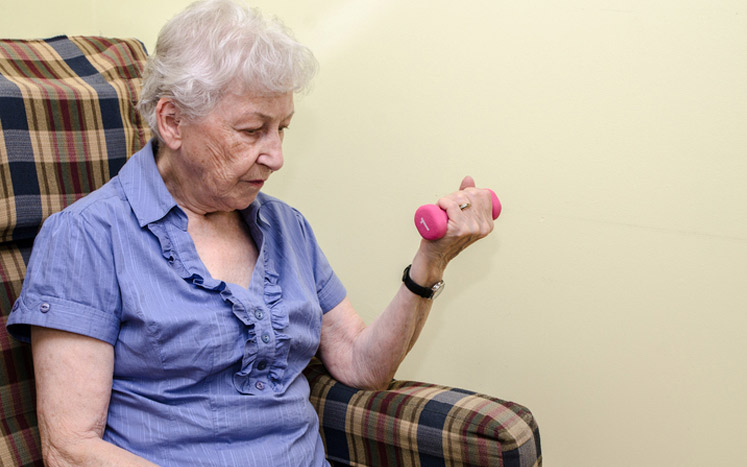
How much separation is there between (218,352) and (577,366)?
0.92 metres

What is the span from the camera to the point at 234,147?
3.79 ft

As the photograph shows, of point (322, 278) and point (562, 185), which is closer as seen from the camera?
point (322, 278)

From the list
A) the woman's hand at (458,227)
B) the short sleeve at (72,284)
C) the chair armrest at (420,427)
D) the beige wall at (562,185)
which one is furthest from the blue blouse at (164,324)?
the beige wall at (562,185)

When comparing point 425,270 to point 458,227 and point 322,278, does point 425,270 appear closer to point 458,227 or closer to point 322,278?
point 458,227

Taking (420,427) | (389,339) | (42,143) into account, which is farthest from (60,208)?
(420,427)

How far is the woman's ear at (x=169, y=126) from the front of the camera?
116 centimetres

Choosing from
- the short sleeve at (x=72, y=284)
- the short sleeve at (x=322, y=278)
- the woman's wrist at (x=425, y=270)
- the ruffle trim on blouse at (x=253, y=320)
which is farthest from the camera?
the short sleeve at (x=322, y=278)

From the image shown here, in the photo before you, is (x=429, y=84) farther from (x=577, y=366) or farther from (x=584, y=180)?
(x=577, y=366)

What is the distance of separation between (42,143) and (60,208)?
124 mm

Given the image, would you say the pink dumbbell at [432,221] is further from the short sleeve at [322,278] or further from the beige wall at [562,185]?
the beige wall at [562,185]

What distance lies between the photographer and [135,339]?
109 centimetres

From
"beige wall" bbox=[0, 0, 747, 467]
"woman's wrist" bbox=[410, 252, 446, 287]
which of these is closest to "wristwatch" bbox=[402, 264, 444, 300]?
"woman's wrist" bbox=[410, 252, 446, 287]

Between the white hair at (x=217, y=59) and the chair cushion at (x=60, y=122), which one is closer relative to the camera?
the white hair at (x=217, y=59)

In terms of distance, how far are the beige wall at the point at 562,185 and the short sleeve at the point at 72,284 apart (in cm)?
84
